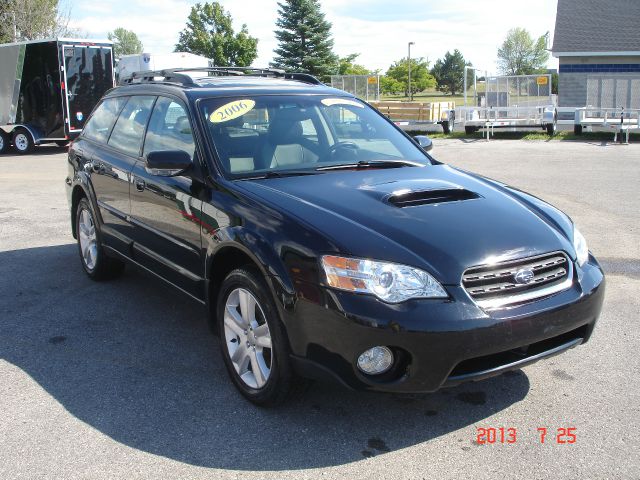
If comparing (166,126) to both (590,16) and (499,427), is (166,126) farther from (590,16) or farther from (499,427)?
(590,16)

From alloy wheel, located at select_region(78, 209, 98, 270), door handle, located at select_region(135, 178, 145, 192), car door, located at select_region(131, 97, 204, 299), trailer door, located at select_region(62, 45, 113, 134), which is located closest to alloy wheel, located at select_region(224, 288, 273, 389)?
car door, located at select_region(131, 97, 204, 299)

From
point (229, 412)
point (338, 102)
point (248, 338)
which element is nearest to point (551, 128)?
point (338, 102)

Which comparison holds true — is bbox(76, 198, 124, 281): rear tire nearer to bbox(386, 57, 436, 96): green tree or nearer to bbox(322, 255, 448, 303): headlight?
bbox(322, 255, 448, 303): headlight

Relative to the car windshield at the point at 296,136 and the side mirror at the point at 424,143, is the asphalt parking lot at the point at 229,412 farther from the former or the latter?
the side mirror at the point at 424,143

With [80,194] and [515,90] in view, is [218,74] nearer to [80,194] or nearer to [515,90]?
[80,194]

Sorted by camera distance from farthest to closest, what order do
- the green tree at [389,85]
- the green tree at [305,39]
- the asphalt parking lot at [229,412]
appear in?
the green tree at [389,85] → the green tree at [305,39] → the asphalt parking lot at [229,412]

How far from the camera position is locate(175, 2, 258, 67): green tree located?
71.8m

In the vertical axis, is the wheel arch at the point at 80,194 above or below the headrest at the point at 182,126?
below

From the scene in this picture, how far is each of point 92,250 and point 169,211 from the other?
197 centimetres

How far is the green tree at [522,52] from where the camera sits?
91688 mm

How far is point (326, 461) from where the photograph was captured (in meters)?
3.13

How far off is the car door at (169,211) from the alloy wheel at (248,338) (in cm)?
45

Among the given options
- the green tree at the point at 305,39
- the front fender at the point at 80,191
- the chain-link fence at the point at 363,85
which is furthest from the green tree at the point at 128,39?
the front fender at the point at 80,191

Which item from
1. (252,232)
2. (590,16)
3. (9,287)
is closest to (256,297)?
(252,232)
